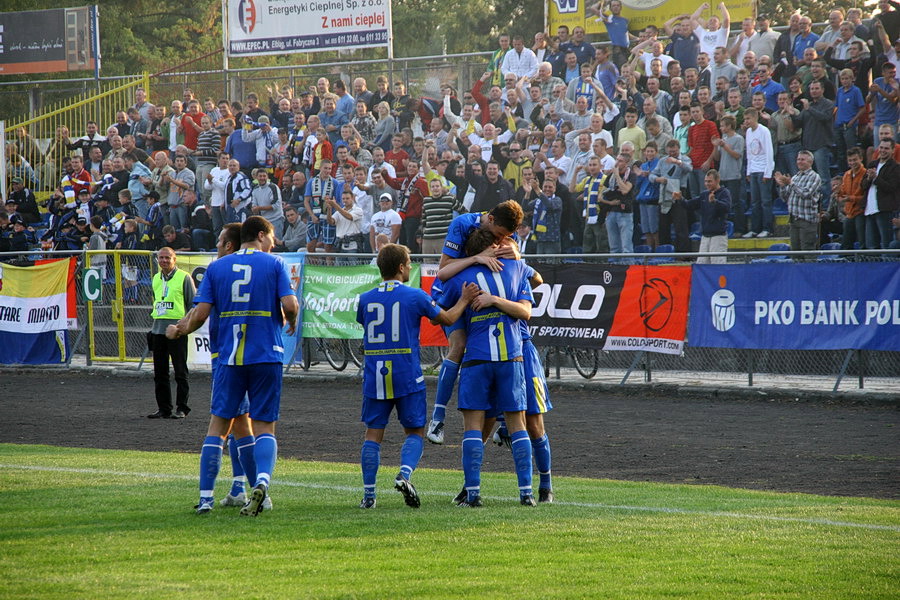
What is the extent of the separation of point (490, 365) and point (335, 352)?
12213 mm

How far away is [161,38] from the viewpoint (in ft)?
167

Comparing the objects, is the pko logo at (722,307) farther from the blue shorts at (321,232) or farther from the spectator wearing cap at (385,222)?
the blue shorts at (321,232)

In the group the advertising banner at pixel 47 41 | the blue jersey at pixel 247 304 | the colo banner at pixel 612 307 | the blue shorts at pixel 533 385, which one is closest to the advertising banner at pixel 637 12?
the colo banner at pixel 612 307

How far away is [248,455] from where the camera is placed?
8070 millimetres

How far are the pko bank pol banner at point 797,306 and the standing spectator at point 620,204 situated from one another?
3583 millimetres

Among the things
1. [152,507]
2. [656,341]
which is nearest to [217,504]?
[152,507]

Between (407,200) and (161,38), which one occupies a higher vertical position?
(161,38)

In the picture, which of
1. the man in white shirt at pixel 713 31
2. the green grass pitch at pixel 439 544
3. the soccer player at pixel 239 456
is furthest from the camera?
the man in white shirt at pixel 713 31

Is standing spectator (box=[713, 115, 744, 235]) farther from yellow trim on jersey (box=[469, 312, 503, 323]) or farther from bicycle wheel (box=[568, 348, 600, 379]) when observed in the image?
yellow trim on jersey (box=[469, 312, 503, 323])

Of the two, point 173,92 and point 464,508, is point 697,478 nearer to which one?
point 464,508

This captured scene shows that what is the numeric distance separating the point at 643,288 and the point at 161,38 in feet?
130

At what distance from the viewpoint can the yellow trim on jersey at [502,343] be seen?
8031 mm

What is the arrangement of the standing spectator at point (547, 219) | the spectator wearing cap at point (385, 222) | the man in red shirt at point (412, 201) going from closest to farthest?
1. the standing spectator at point (547, 219)
2. the spectator wearing cap at point (385, 222)
3. the man in red shirt at point (412, 201)

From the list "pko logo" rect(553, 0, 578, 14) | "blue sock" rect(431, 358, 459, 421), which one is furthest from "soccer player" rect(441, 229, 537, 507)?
"pko logo" rect(553, 0, 578, 14)
